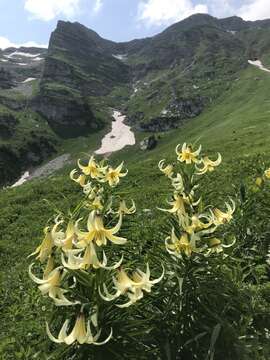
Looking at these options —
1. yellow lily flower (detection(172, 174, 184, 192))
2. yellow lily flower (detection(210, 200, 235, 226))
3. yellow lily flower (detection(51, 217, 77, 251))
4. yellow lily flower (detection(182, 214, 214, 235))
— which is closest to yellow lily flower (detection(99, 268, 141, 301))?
yellow lily flower (detection(51, 217, 77, 251))

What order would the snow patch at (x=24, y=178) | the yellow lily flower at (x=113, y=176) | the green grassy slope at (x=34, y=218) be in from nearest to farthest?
1. the yellow lily flower at (x=113, y=176)
2. the green grassy slope at (x=34, y=218)
3. the snow patch at (x=24, y=178)

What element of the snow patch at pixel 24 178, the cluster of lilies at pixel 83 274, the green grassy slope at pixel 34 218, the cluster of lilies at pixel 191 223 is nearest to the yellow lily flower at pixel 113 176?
the green grassy slope at pixel 34 218

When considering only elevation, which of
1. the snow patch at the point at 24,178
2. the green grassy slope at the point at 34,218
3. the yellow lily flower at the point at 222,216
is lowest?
the snow patch at the point at 24,178

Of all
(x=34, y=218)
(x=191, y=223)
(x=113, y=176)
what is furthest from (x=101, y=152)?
(x=191, y=223)

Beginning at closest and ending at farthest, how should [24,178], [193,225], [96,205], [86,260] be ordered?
[86,260], [193,225], [96,205], [24,178]

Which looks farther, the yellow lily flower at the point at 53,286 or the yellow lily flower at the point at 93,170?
the yellow lily flower at the point at 93,170

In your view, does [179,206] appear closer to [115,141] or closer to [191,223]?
[191,223]

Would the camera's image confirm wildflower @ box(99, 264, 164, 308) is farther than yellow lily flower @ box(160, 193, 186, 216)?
No

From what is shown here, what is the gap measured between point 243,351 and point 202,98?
196m

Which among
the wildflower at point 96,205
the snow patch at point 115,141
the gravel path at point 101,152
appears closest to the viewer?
the wildflower at point 96,205

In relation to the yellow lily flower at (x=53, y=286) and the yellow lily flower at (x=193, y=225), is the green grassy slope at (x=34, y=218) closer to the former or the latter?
the yellow lily flower at (x=193, y=225)

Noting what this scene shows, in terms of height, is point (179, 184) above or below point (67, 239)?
below

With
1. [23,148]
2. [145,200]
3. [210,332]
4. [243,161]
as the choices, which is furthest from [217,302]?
[23,148]

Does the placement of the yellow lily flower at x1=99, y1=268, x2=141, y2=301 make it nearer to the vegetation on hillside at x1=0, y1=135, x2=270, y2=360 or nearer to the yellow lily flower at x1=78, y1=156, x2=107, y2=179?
the vegetation on hillside at x1=0, y1=135, x2=270, y2=360
